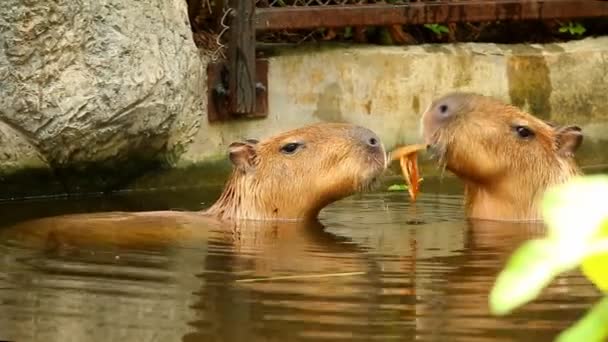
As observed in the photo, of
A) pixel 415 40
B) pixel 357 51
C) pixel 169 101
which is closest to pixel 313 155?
pixel 169 101

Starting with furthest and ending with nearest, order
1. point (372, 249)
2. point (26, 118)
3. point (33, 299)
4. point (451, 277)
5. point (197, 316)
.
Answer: point (26, 118) < point (372, 249) < point (451, 277) < point (33, 299) < point (197, 316)

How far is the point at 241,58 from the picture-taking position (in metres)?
7.22

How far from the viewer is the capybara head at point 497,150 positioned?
5496 millimetres

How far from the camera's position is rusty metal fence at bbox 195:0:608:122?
7.23 m

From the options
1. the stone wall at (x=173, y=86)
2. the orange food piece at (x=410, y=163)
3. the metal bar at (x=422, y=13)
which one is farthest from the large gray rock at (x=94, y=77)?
the orange food piece at (x=410, y=163)

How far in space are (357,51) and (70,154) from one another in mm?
2043

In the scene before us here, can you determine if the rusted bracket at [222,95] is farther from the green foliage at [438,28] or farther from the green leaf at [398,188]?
the green foliage at [438,28]

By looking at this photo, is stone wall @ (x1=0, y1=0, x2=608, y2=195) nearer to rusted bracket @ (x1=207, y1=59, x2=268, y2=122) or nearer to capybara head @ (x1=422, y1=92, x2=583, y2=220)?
rusted bracket @ (x1=207, y1=59, x2=268, y2=122)

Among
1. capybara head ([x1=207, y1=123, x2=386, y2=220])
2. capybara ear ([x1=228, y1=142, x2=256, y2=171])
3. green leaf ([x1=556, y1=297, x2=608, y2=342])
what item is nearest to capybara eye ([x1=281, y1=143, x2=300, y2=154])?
capybara head ([x1=207, y1=123, x2=386, y2=220])

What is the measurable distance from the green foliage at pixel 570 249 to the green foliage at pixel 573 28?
8.52 meters

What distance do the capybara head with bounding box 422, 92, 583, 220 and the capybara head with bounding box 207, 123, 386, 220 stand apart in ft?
1.07

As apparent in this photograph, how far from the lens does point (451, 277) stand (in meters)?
4.14

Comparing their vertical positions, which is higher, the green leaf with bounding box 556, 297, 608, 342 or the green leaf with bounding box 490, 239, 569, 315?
the green leaf with bounding box 490, 239, 569, 315

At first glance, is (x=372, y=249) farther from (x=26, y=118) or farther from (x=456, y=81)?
(x=456, y=81)
